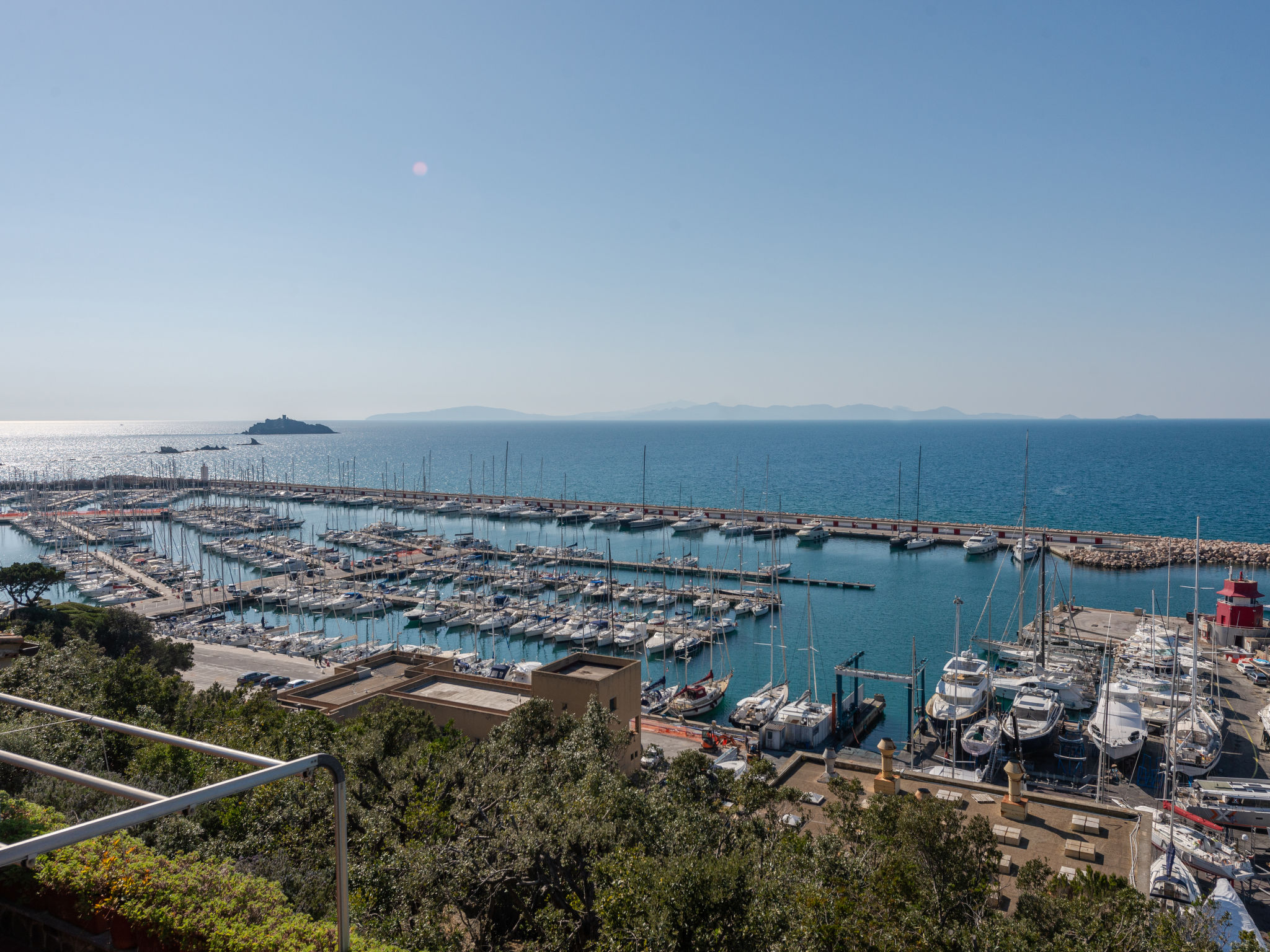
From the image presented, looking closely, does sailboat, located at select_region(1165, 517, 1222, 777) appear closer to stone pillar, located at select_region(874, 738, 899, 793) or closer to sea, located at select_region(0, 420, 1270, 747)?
sea, located at select_region(0, 420, 1270, 747)

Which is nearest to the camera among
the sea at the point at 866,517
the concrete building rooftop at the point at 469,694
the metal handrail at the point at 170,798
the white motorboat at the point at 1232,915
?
the metal handrail at the point at 170,798

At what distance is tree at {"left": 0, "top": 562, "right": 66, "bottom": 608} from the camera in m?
37.3

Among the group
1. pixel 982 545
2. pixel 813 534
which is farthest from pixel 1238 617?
pixel 813 534

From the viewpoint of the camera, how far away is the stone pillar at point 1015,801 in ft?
53.5

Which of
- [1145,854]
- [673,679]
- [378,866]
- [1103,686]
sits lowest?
[673,679]

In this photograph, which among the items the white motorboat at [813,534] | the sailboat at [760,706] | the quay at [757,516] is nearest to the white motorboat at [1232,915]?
the sailboat at [760,706]

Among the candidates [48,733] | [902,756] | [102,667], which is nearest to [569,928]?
[48,733]

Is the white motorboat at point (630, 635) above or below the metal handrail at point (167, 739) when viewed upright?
below

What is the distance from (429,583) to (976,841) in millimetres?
54474

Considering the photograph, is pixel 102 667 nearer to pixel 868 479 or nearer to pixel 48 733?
pixel 48 733

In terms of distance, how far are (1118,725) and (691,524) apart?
55743mm

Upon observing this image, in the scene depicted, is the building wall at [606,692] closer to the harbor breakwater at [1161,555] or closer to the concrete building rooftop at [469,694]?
the concrete building rooftop at [469,694]

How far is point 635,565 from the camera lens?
65875 millimetres

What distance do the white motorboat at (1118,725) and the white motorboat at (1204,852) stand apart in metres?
6.66
